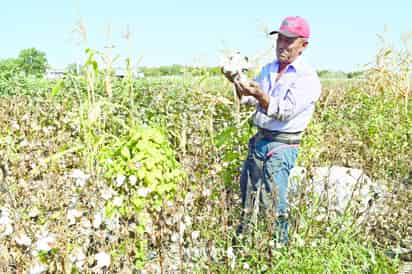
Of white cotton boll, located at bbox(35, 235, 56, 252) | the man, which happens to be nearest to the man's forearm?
the man

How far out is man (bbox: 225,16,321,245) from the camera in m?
4.02

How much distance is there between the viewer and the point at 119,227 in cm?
321

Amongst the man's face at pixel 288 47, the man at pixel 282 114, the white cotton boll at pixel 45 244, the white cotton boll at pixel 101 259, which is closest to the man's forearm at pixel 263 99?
the man at pixel 282 114

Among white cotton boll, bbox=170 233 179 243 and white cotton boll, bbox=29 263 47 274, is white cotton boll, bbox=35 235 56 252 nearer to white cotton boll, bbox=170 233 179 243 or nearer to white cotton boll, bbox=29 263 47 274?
white cotton boll, bbox=29 263 47 274

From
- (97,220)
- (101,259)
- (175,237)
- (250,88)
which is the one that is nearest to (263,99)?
(250,88)

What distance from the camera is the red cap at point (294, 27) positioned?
4.12 m

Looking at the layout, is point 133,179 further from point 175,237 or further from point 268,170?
point 268,170

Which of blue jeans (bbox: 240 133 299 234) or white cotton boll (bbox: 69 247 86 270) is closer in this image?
white cotton boll (bbox: 69 247 86 270)

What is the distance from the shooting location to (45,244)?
2600 millimetres

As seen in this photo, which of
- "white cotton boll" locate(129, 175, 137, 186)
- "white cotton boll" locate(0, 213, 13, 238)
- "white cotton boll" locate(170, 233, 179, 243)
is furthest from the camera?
"white cotton boll" locate(129, 175, 137, 186)

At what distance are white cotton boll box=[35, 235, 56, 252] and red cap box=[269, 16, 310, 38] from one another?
7.24 ft

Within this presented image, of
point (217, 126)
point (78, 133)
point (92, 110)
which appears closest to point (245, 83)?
point (92, 110)

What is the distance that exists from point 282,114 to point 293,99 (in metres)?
0.12

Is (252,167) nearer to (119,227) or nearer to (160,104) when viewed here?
(119,227)
